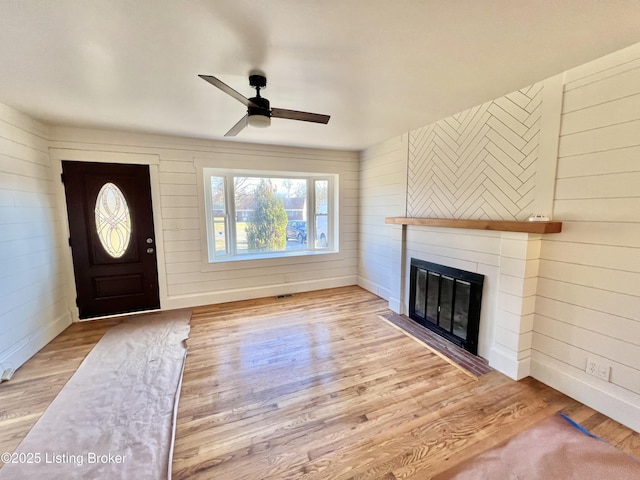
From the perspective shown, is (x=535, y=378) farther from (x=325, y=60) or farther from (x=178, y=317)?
(x=178, y=317)

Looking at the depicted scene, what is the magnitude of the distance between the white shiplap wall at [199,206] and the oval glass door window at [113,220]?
381mm

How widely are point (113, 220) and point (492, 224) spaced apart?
14.4ft

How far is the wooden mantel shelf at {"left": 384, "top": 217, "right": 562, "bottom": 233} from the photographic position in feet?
6.60

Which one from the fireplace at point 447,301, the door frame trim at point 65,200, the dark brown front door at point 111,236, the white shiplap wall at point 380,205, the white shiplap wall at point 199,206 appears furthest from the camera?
the white shiplap wall at point 380,205

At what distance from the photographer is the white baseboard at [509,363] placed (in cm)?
227

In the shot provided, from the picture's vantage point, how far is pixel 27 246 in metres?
2.73

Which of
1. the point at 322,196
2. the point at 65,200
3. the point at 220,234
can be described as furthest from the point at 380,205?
the point at 65,200

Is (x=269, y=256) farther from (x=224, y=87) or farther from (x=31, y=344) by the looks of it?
(x=224, y=87)

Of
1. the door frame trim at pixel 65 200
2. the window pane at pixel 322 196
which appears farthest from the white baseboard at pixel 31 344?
the window pane at pixel 322 196

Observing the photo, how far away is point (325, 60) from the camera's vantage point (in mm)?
1819

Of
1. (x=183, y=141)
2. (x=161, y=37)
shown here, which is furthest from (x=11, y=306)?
(x=161, y=37)

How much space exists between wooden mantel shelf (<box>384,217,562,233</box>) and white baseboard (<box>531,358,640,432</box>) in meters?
1.09

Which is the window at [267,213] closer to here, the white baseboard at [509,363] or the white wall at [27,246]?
the white wall at [27,246]

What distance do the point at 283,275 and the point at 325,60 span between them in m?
3.27
